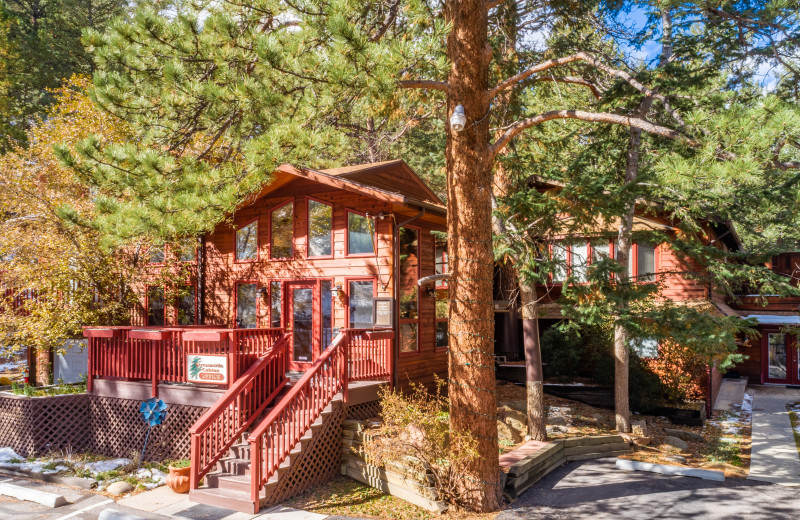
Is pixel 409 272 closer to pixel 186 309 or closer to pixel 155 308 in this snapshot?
pixel 186 309

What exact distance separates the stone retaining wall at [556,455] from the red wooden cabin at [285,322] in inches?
114

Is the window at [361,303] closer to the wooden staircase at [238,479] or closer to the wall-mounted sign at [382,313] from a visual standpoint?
the wall-mounted sign at [382,313]

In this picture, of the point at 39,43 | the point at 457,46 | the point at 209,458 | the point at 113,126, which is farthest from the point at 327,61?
the point at 39,43

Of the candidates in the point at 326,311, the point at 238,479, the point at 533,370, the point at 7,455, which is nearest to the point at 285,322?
the point at 326,311

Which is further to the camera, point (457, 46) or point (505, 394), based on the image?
point (505, 394)

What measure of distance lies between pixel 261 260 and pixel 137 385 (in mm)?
3706

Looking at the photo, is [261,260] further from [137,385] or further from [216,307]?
[137,385]

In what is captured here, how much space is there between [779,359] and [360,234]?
18281mm

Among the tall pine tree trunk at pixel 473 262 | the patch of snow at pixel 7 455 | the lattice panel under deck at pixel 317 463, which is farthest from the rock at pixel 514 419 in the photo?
the patch of snow at pixel 7 455

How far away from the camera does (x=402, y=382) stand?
11.2m

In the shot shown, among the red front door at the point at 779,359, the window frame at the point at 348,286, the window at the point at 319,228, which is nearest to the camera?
the window frame at the point at 348,286

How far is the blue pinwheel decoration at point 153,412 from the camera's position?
1009 centimetres

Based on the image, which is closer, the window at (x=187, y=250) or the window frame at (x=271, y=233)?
the window frame at (x=271, y=233)

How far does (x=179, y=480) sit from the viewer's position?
8688 mm
